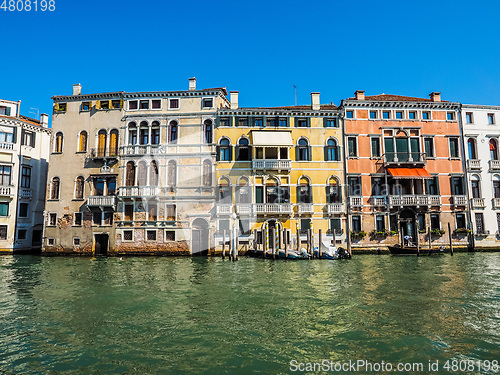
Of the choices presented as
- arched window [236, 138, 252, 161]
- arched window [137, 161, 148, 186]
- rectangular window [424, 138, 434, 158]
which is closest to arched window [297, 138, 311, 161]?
arched window [236, 138, 252, 161]

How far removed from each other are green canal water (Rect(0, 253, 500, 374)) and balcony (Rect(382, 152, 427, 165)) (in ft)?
30.1

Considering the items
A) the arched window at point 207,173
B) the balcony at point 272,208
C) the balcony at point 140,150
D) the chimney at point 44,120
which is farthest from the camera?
the chimney at point 44,120

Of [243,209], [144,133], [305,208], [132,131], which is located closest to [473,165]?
[305,208]

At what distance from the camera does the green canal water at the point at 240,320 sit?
553 cm

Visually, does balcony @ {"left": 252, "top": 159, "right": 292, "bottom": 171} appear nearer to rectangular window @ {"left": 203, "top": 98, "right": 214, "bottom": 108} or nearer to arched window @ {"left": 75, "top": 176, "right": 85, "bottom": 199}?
rectangular window @ {"left": 203, "top": 98, "right": 214, "bottom": 108}

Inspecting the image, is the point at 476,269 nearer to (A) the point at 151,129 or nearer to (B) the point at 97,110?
(A) the point at 151,129

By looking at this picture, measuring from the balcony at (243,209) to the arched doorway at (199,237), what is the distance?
2.27 meters

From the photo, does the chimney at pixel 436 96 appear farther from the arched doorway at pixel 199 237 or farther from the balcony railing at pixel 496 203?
the arched doorway at pixel 199 237

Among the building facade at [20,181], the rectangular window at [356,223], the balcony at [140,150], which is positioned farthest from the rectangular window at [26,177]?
the rectangular window at [356,223]

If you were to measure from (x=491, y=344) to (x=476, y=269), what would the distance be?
9.32 meters

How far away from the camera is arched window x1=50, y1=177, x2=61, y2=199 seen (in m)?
22.2

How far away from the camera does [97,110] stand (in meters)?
22.4

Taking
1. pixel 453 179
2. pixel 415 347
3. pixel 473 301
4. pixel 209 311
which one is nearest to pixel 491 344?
pixel 415 347

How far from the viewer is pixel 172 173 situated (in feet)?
70.4
